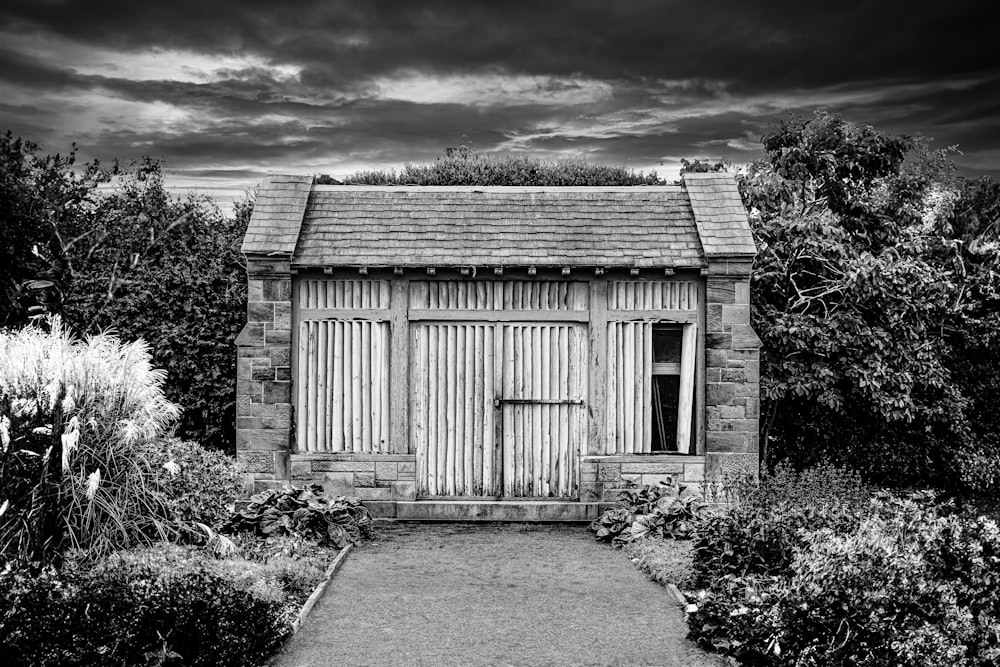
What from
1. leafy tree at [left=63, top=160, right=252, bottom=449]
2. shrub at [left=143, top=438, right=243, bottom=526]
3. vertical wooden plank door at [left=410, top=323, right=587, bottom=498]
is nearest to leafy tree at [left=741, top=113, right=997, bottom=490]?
vertical wooden plank door at [left=410, top=323, right=587, bottom=498]

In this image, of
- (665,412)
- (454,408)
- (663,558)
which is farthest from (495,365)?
(663,558)

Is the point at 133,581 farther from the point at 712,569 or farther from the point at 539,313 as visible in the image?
the point at 539,313

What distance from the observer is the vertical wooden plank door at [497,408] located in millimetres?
11672

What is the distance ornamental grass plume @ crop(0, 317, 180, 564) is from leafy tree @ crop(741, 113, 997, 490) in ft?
29.1

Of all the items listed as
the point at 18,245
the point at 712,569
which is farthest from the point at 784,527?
the point at 18,245

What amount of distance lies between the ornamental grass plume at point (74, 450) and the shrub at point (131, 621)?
1.12 metres

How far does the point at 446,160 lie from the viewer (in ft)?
78.7

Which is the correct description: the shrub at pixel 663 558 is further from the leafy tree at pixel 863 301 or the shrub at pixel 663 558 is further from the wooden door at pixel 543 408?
the leafy tree at pixel 863 301

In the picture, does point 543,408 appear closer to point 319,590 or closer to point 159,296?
point 319,590

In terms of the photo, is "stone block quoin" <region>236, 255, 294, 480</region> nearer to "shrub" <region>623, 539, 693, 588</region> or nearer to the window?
the window

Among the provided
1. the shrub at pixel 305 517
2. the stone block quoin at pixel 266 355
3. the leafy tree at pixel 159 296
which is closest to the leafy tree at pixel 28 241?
the leafy tree at pixel 159 296

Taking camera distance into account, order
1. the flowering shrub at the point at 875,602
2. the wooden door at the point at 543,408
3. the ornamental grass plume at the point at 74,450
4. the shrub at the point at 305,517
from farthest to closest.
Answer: the wooden door at the point at 543,408 < the shrub at the point at 305,517 < the ornamental grass plume at the point at 74,450 < the flowering shrub at the point at 875,602

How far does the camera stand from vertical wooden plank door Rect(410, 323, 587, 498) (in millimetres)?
11672

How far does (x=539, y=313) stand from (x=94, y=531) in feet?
19.5
